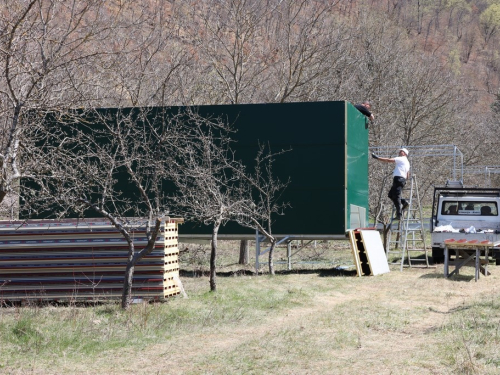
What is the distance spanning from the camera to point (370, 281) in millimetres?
15156

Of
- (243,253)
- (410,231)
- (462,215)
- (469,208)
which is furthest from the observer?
(243,253)

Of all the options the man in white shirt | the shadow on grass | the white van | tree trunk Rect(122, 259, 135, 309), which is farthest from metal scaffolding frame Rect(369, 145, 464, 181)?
tree trunk Rect(122, 259, 135, 309)

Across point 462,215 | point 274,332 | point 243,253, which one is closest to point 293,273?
point 243,253

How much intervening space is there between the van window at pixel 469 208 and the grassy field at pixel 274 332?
17.5 feet

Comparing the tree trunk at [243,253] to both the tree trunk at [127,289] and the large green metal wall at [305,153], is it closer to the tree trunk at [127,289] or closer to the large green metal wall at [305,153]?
the large green metal wall at [305,153]

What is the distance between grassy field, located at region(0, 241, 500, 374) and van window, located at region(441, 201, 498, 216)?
5.33 metres

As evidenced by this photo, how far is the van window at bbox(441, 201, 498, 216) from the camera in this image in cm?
1962

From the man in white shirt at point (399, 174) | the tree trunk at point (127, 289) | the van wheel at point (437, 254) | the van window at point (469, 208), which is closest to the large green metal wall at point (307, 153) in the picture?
the man in white shirt at point (399, 174)

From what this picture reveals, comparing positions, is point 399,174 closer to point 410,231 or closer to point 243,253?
point 410,231

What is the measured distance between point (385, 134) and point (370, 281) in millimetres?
13069

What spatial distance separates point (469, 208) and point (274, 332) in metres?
12.1

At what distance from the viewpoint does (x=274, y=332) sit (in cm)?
939

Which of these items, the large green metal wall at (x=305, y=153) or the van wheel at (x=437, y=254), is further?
the van wheel at (x=437, y=254)

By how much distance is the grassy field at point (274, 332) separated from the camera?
24.5 feet
